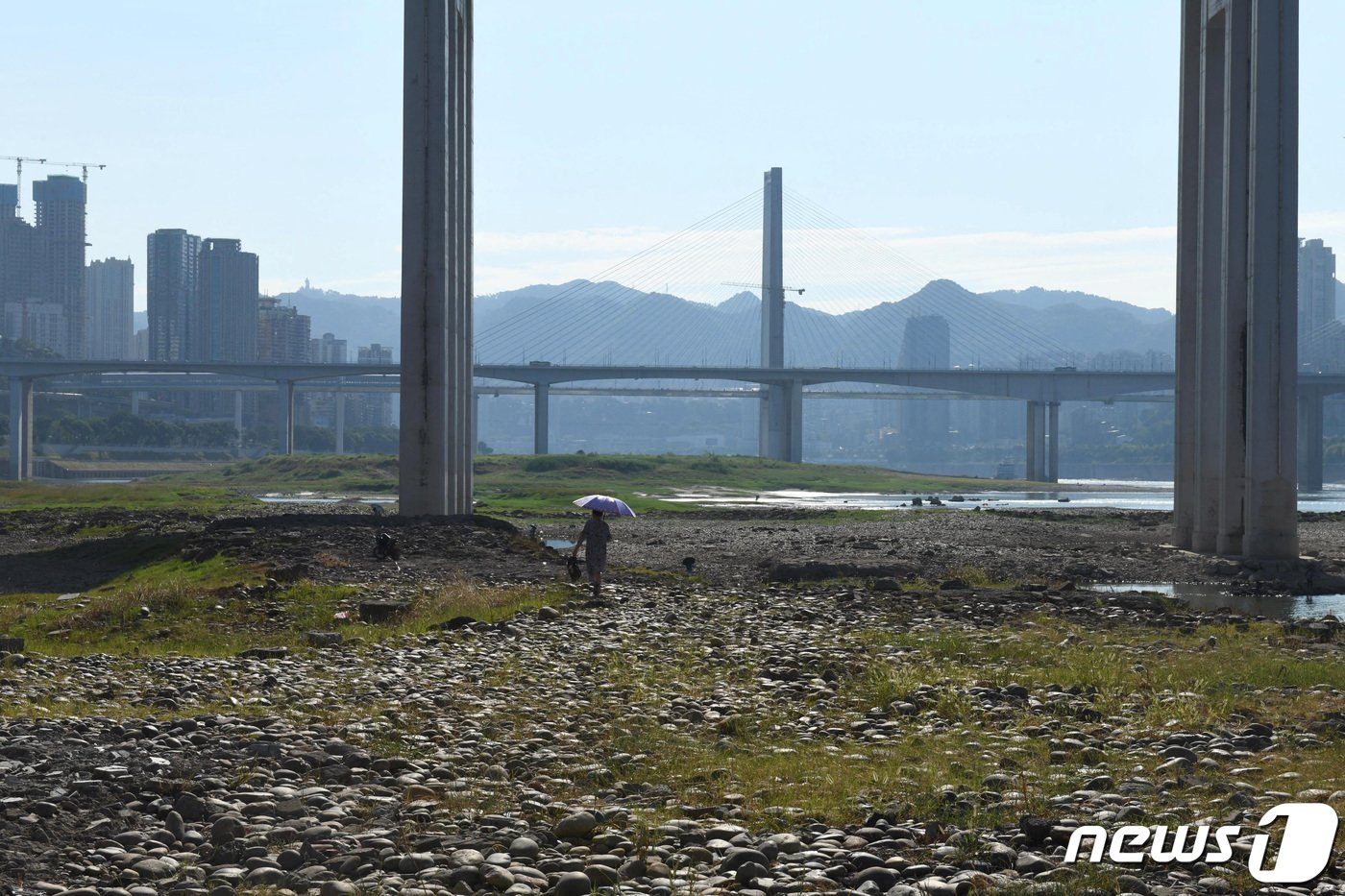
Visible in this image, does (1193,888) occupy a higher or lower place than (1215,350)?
lower

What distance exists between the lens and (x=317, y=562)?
24219 mm

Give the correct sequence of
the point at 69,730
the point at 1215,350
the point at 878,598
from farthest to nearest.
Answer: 1. the point at 1215,350
2. the point at 878,598
3. the point at 69,730

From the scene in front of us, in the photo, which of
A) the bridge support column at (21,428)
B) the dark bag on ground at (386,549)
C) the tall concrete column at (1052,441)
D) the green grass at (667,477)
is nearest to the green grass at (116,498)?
the green grass at (667,477)

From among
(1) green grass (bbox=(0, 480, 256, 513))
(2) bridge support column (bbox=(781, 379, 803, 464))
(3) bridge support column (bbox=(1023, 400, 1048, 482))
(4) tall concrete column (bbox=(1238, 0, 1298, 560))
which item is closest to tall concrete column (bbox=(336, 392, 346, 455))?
(2) bridge support column (bbox=(781, 379, 803, 464))

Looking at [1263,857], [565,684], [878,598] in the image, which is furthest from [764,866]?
[878,598]

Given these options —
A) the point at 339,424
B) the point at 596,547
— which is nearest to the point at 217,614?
the point at 596,547

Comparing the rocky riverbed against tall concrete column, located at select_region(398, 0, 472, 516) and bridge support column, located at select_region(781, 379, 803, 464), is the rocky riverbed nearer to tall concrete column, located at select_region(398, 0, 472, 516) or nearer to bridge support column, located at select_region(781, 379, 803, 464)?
tall concrete column, located at select_region(398, 0, 472, 516)

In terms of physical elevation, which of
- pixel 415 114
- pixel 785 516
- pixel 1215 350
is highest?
pixel 415 114

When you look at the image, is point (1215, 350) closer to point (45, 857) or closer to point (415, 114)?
point (415, 114)

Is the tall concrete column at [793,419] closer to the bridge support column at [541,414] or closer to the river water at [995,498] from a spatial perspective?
the bridge support column at [541,414]

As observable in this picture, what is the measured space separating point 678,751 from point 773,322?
11286 centimetres

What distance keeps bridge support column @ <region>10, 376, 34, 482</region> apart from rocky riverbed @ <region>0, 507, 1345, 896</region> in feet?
314

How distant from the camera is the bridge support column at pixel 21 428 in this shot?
346 ft

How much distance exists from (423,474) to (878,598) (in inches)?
596
